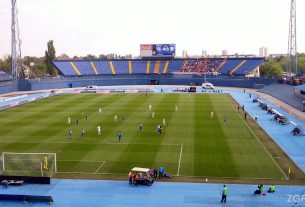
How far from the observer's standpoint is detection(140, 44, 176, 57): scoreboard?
12825 cm

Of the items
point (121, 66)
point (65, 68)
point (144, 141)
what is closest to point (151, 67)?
point (121, 66)

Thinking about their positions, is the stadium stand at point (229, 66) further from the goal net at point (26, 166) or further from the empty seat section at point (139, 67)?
the goal net at point (26, 166)

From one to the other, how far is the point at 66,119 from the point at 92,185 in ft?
88.4

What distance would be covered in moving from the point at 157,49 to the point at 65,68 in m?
30.9

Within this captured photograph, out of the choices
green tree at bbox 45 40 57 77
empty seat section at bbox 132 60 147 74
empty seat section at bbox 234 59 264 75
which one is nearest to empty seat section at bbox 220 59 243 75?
empty seat section at bbox 234 59 264 75

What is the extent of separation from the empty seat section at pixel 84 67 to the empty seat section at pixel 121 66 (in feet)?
26.6

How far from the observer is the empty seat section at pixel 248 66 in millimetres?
117431

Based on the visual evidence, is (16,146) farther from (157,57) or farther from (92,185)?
(157,57)

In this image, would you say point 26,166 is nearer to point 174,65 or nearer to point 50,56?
point 174,65

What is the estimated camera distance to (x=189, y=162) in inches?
1278

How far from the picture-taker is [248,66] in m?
119

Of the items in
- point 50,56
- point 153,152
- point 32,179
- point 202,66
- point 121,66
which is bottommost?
point 32,179

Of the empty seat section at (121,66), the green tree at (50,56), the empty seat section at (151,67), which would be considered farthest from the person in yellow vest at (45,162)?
the green tree at (50,56)

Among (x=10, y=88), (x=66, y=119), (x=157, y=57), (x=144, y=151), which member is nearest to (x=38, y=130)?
(x=66, y=119)
